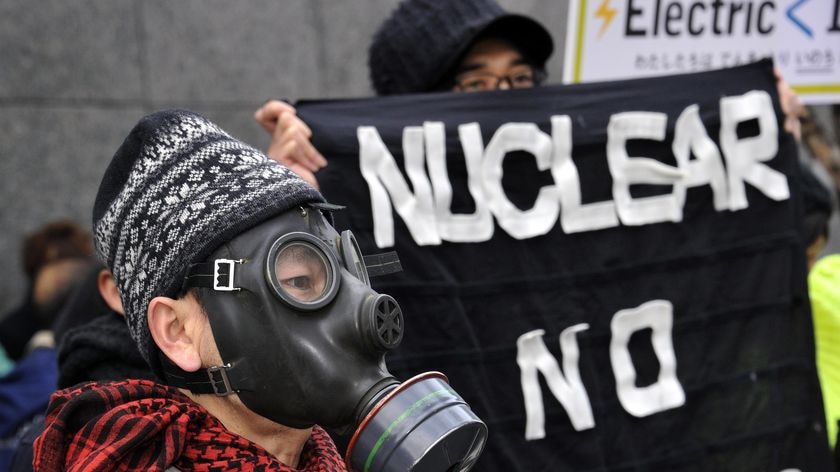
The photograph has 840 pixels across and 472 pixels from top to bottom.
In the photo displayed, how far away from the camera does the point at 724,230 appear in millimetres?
3156

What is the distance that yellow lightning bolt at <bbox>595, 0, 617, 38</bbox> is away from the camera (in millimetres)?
3741

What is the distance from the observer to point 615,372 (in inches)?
116

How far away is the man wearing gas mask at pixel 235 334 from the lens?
1.54m

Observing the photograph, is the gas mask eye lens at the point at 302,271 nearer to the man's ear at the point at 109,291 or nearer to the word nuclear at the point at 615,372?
the man's ear at the point at 109,291

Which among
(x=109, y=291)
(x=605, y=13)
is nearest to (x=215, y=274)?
(x=109, y=291)

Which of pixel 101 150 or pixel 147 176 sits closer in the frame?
pixel 147 176

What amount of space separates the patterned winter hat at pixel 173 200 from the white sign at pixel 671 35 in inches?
90.0

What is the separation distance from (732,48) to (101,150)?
→ 3.43m

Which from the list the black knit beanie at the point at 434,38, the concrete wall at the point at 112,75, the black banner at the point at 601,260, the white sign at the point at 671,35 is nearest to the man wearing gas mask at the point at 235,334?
the black banner at the point at 601,260

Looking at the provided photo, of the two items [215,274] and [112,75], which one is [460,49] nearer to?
[215,274]

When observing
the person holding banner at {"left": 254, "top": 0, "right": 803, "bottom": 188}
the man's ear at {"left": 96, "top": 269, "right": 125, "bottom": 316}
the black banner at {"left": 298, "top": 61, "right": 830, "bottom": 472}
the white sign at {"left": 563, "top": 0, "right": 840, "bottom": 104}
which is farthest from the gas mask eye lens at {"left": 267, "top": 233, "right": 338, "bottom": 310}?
the white sign at {"left": 563, "top": 0, "right": 840, "bottom": 104}

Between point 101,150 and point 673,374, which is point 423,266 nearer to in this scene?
point 673,374

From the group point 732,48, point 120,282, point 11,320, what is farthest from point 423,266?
point 11,320

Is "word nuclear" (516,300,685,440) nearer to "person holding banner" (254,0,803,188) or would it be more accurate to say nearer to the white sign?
"person holding banner" (254,0,803,188)
